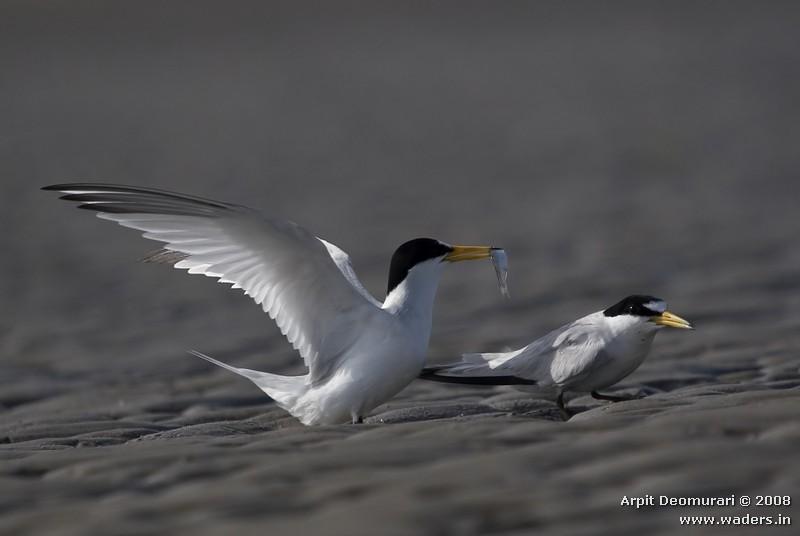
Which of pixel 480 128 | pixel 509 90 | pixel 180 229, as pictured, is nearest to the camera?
pixel 180 229

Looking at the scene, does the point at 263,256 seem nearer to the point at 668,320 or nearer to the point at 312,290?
the point at 312,290

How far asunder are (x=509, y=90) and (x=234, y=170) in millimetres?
6753

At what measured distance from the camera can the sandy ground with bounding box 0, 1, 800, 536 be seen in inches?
151

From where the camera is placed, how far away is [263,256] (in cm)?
553

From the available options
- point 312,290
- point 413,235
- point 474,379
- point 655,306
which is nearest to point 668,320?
point 655,306

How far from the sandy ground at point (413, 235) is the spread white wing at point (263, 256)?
0.48 meters

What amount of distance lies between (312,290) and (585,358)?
1.24 meters

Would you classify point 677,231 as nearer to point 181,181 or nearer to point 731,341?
point 731,341

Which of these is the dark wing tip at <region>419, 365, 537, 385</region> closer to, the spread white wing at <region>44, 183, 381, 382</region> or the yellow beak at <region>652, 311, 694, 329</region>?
the spread white wing at <region>44, 183, 381, 382</region>

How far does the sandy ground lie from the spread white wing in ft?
1.56

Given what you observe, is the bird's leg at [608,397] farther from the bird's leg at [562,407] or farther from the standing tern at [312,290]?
the standing tern at [312,290]

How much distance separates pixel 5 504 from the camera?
3.95 metres

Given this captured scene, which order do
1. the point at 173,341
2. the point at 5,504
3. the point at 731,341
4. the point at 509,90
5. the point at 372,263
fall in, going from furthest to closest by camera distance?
the point at 509,90 → the point at 372,263 → the point at 173,341 → the point at 731,341 → the point at 5,504

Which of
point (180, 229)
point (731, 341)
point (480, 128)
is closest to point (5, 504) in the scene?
point (180, 229)
